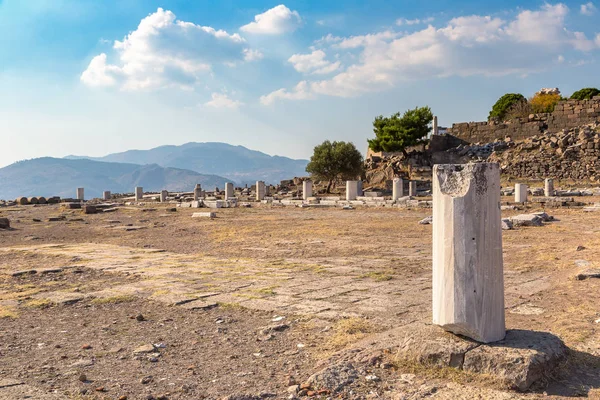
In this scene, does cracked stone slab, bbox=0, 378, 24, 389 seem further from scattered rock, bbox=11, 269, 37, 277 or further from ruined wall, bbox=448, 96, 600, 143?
ruined wall, bbox=448, 96, 600, 143

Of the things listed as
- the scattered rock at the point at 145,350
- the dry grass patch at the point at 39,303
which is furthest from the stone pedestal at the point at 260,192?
the scattered rock at the point at 145,350

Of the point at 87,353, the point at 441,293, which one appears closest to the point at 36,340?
the point at 87,353

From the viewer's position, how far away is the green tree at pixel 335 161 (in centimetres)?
3653

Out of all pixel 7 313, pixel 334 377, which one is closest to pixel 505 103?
pixel 7 313

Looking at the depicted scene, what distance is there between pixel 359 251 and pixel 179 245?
4763 millimetres

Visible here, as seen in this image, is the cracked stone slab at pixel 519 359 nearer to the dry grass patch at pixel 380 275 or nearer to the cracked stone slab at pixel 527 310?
the cracked stone slab at pixel 527 310

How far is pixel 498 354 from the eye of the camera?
4.06 meters

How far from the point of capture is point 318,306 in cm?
650

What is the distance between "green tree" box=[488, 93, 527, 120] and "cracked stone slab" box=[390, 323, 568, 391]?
186 ft

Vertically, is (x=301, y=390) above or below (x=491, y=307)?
below

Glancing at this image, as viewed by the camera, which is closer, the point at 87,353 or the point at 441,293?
the point at 441,293

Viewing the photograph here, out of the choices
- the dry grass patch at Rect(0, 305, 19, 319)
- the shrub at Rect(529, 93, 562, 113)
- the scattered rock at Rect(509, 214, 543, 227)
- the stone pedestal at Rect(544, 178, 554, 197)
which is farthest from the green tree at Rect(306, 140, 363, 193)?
the dry grass patch at Rect(0, 305, 19, 319)

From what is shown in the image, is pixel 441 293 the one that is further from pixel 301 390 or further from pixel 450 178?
pixel 301 390

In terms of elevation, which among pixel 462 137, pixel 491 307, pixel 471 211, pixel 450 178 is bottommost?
pixel 491 307
